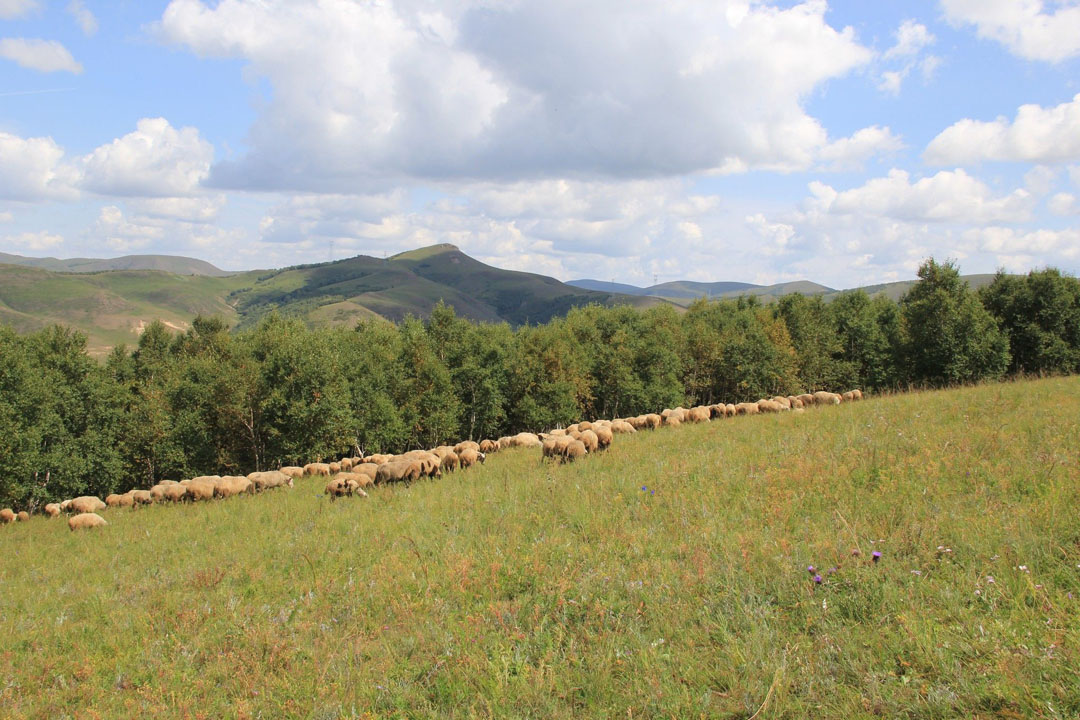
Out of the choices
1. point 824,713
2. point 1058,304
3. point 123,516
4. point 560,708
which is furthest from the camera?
point 1058,304

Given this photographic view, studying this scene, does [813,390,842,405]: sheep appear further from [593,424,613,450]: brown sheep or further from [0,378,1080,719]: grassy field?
[593,424,613,450]: brown sheep

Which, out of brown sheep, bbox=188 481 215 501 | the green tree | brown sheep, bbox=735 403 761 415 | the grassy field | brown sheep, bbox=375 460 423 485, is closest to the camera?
the grassy field

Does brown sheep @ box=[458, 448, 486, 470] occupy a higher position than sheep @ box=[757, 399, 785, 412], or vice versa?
sheep @ box=[757, 399, 785, 412]

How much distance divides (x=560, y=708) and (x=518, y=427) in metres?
55.9

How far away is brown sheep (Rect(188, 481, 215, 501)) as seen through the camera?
21281 millimetres

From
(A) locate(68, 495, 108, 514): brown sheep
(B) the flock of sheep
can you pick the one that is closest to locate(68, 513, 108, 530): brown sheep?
(B) the flock of sheep

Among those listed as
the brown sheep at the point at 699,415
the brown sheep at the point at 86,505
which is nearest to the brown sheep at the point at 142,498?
the brown sheep at the point at 86,505

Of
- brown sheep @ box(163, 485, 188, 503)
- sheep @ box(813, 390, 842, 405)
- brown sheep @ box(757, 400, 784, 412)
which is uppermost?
sheep @ box(813, 390, 842, 405)

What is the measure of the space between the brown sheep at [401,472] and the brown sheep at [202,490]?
825 cm

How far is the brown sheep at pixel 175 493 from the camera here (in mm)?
21594

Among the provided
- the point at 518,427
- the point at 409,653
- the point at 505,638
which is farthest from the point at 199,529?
the point at 518,427

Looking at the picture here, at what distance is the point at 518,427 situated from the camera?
61.5 metres

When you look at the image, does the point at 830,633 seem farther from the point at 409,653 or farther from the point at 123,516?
the point at 123,516

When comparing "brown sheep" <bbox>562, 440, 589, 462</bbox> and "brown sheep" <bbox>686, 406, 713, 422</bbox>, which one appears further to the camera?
"brown sheep" <bbox>686, 406, 713, 422</bbox>
